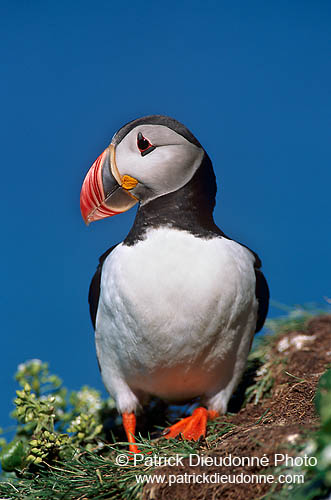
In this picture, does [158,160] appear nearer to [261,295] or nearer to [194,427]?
[261,295]

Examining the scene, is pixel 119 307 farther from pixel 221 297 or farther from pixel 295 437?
pixel 295 437

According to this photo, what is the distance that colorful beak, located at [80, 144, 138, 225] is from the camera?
313 centimetres

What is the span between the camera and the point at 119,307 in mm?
3057

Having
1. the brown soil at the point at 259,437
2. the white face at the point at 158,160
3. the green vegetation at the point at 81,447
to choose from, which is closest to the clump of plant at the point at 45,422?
the green vegetation at the point at 81,447

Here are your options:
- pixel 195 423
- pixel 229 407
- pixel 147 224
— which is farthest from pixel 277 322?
pixel 147 224

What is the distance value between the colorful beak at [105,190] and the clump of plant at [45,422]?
1.14 meters

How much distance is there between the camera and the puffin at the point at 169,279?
292cm

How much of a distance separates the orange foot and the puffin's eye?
163 cm

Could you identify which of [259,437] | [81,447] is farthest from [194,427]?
[259,437]

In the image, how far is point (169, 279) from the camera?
289cm

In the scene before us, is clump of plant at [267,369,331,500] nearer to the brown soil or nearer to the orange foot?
the brown soil

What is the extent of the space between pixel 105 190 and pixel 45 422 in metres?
1.50

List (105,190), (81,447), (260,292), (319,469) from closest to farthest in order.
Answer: (319,469)
(81,447)
(105,190)
(260,292)

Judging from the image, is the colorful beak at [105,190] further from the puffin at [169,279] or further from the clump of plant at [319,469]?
the clump of plant at [319,469]
